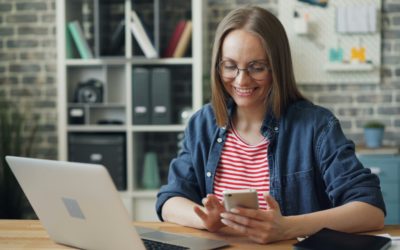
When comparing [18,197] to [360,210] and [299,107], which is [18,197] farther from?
[360,210]

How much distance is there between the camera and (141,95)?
404 cm

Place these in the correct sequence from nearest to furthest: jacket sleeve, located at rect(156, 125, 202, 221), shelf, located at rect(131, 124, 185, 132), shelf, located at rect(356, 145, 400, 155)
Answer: jacket sleeve, located at rect(156, 125, 202, 221), shelf, located at rect(356, 145, 400, 155), shelf, located at rect(131, 124, 185, 132)

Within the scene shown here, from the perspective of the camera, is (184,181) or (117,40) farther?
(117,40)

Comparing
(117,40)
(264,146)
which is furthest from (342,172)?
(117,40)

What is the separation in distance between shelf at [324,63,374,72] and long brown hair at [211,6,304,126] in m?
2.33

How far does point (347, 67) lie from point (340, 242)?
2.90 m

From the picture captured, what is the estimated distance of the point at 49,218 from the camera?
168 centimetres

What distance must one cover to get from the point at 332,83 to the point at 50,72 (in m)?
2.04

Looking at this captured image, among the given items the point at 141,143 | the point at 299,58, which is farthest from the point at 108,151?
the point at 299,58

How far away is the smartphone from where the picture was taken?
162 centimetres

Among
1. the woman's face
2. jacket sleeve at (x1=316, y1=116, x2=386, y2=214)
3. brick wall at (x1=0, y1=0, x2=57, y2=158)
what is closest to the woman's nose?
the woman's face

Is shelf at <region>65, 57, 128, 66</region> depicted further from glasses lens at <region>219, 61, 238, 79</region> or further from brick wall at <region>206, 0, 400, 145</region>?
glasses lens at <region>219, 61, 238, 79</region>

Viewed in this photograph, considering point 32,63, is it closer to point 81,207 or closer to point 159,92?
point 159,92

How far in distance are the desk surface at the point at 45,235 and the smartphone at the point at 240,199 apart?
11 cm
